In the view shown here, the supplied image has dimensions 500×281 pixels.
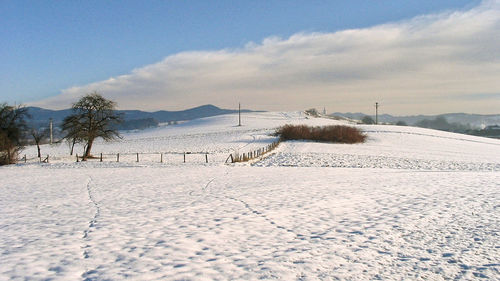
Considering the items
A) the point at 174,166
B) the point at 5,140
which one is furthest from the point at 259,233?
the point at 5,140

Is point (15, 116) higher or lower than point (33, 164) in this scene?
higher

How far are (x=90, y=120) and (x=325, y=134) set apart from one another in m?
37.1

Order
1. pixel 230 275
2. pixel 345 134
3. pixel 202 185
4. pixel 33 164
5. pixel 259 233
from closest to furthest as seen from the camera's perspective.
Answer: pixel 230 275
pixel 259 233
pixel 202 185
pixel 33 164
pixel 345 134

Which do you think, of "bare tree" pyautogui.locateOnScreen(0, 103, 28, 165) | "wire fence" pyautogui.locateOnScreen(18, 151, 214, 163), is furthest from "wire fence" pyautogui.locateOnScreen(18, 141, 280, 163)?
"bare tree" pyautogui.locateOnScreen(0, 103, 28, 165)

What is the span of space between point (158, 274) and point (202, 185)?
12700 mm

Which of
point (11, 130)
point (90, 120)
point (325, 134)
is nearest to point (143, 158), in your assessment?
point (90, 120)

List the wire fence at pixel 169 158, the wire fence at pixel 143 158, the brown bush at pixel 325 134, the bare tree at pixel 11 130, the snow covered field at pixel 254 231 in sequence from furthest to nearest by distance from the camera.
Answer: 1. the brown bush at pixel 325 134
2. the bare tree at pixel 11 130
3. the wire fence at pixel 143 158
4. the wire fence at pixel 169 158
5. the snow covered field at pixel 254 231

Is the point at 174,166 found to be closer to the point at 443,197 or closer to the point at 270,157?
the point at 270,157

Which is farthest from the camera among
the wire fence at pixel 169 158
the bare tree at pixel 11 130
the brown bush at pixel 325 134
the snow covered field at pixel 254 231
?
the brown bush at pixel 325 134

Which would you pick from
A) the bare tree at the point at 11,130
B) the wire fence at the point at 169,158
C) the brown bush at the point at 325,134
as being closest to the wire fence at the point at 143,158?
the wire fence at the point at 169,158

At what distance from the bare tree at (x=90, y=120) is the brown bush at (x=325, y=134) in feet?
94.2

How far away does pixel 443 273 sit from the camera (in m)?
7.25

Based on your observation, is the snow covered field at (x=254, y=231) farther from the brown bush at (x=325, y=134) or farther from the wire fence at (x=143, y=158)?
the brown bush at (x=325, y=134)

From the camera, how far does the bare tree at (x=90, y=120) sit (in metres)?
39.3
